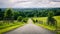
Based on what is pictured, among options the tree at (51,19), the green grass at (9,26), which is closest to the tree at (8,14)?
the green grass at (9,26)

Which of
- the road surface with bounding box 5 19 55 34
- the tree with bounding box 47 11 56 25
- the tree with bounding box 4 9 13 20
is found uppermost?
the tree with bounding box 4 9 13 20

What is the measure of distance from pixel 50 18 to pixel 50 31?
0.79 ft

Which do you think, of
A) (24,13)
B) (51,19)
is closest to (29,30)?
(24,13)

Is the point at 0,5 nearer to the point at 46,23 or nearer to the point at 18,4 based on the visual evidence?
the point at 18,4

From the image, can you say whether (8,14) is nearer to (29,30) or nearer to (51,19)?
(29,30)

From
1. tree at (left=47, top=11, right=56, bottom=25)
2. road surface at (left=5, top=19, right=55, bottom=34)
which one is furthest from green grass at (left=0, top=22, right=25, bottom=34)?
tree at (left=47, top=11, right=56, bottom=25)

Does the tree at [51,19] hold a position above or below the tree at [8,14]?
below

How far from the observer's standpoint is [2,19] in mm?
2340

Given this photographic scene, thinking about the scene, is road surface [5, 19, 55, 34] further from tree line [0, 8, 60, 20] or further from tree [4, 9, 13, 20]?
tree [4, 9, 13, 20]

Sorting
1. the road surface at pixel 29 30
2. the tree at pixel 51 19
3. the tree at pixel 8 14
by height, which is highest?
the tree at pixel 8 14

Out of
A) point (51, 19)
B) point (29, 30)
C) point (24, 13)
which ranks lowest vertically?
point (29, 30)

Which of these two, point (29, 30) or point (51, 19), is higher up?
point (51, 19)

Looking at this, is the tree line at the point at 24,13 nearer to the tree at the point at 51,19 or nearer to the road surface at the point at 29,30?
the tree at the point at 51,19

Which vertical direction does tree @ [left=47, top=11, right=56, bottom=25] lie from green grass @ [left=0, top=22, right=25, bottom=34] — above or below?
above
